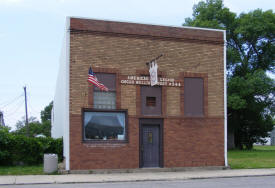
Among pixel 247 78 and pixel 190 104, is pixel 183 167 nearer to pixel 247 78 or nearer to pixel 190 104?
pixel 190 104

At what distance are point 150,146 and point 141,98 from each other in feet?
7.67

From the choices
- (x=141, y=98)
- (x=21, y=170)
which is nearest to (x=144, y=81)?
(x=141, y=98)

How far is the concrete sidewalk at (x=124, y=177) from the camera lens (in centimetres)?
1498

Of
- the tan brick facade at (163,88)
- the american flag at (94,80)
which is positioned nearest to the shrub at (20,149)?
the tan brick facade at (163,88)

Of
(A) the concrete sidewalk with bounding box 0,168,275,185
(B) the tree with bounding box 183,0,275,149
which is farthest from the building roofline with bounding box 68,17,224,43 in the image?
(B) the tree with bounding box 183,0,275,149

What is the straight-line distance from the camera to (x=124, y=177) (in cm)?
1636

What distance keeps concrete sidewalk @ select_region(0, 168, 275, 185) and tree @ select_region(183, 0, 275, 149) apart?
18.0 metres

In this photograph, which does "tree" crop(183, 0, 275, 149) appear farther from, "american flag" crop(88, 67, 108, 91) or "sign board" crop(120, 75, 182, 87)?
"american flag" crop(88, 67, 108, 91)

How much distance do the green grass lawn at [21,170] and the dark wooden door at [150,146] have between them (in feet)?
15.9

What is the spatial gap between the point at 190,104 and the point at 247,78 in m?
19.8

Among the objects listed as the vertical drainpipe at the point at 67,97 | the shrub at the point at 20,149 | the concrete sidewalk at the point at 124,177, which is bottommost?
the concrete sidewalk at the point at 124,177

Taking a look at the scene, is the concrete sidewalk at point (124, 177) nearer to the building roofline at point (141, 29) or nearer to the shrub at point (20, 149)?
the shrub at point (20, 149)

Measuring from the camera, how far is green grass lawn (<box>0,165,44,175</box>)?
56.2 ft

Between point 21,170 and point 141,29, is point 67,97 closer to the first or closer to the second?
point 21,170
